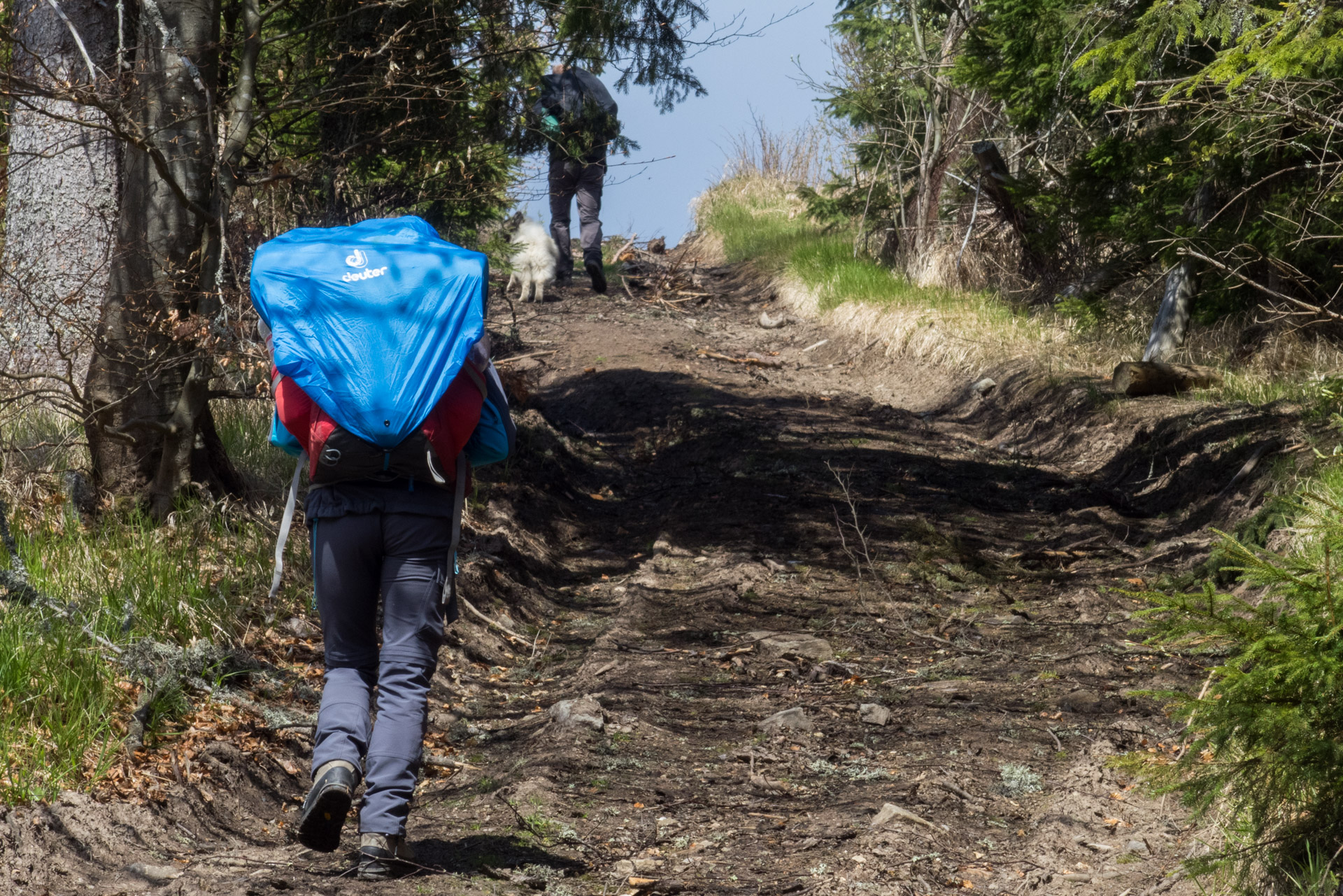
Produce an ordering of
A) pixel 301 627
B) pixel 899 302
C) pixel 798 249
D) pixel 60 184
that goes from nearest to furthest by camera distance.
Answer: pixel 301 627 → pixel 60 184 → pixel 899 302 → pixel 798 249

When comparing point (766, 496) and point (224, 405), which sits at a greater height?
point (224, 405)

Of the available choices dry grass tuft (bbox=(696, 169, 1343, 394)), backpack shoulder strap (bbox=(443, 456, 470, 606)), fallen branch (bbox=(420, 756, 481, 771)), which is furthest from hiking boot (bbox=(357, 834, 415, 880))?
A: dry grass tuft (bbox=(696, 169, 1343, 394))

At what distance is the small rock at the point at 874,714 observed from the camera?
413 centimetres

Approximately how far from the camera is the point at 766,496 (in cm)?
→ 733

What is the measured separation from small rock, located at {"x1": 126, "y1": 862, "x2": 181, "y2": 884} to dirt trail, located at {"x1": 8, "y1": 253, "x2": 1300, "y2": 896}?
1 centimetres

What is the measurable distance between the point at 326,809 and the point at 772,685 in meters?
2.33

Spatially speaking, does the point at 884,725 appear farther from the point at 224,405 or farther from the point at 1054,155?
the point at 1054,155

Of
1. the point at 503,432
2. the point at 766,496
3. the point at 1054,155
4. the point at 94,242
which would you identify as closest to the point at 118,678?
the point at 503,432

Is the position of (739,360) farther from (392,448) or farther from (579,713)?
(392,448)

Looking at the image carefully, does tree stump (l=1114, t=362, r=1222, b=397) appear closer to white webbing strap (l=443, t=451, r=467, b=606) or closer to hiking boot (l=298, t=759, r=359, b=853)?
white webbing strap (l=443, t=451, r=467, b=606)

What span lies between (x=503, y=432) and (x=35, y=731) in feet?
5.63

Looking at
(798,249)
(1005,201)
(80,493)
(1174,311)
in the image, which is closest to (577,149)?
(80,493)

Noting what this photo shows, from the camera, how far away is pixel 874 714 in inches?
164

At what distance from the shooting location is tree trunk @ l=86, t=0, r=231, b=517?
4879 millimetres
